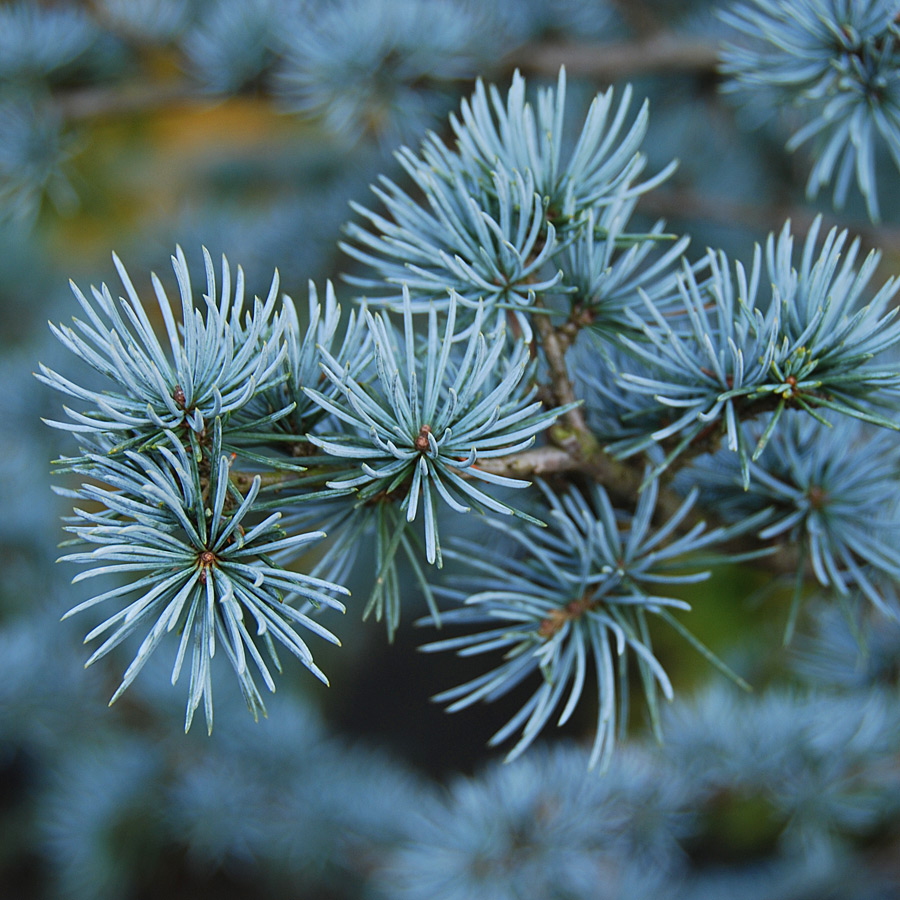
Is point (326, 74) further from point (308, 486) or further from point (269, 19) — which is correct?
point (308, 486)

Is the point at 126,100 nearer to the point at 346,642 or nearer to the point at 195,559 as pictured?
the point at 195,559

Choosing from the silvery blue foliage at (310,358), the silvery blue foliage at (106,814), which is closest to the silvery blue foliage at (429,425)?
the silvery blue foliage at (310,358)

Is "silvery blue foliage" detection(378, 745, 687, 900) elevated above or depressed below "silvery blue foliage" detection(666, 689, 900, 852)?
below

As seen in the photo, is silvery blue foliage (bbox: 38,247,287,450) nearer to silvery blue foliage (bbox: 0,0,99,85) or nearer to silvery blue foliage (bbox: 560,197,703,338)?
silvery blue foliage (bbox: 560,197,703,338)

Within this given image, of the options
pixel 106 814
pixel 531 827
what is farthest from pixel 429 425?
pixel 106 814

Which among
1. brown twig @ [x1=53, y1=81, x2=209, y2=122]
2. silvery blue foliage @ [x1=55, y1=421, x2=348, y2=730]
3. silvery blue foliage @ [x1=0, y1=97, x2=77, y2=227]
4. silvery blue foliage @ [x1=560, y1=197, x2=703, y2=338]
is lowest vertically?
silvery blue foliage @ [x1=55, y1=421, x2=348, y2=730]

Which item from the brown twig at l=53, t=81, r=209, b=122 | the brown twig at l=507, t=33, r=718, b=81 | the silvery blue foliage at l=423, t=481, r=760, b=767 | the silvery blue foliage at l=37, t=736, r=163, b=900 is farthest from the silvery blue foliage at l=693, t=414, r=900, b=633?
the silvery blue foliage at l=37, t=736, r=163, b=900

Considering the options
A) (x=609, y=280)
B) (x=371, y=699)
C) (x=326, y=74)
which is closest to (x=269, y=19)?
(x=326, y=74)
